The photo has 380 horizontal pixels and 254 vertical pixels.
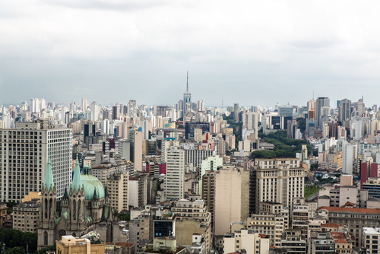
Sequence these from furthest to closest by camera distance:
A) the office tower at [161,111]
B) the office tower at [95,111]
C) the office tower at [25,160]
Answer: the office tower at [161,111]
the office tower at [95,111]
the office tower at [25,160]

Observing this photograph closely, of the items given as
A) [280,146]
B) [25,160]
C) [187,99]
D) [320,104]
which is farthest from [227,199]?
[187,99]

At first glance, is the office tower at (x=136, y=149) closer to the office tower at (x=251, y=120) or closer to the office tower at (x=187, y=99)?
the office tower at (x=251, y=120)

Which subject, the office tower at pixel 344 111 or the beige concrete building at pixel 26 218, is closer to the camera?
the beige concrete building at pixel 26 218

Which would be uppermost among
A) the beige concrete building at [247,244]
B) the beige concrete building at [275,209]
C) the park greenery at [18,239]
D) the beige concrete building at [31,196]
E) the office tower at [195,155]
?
the office tower at [195,155]

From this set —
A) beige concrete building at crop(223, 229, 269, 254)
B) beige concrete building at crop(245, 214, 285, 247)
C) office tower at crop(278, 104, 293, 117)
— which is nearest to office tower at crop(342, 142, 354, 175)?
beige concrete building at crop(245, 214, 285, 247)

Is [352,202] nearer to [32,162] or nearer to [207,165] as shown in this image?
[207,165]

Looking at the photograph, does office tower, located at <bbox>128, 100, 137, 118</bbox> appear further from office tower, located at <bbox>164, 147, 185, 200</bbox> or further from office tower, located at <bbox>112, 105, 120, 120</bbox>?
office tower, located at <bbox>164, 147, 185, 200</bbox>

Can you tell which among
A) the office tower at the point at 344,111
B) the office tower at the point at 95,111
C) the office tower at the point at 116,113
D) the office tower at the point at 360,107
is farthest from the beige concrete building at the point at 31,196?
the office tower at the point at 360,107
